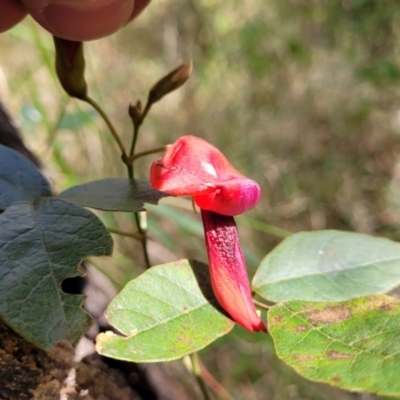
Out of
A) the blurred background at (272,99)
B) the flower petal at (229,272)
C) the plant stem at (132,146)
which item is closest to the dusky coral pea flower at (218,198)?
the flower petal at (229,272)

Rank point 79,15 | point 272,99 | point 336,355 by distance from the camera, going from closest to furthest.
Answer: point 336,355 < point 79,15 < point 272,99

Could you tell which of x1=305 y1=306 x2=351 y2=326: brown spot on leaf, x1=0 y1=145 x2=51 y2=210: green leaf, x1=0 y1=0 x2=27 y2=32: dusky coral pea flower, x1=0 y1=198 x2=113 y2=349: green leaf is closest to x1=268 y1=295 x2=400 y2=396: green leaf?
x1=305 y1=306 x2=351 y2=326: brown spot on leaf

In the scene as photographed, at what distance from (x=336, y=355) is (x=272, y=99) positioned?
2.28 m

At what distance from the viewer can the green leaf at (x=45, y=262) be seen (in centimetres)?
33

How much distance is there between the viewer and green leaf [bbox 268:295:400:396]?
295 millimetres

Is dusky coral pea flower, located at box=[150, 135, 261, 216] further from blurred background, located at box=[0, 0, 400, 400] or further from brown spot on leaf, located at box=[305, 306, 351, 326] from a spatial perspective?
blurred background, located at box=[0, 0, 400, 400]

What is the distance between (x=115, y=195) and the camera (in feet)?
1.59

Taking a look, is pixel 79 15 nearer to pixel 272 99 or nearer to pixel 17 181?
pixel 17 181

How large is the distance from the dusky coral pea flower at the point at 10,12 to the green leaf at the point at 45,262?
205 mm

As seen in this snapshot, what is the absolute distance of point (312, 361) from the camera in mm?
321

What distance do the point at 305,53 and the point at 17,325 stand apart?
2.42 meters

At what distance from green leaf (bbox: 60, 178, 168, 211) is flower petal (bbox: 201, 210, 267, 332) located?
7 centimetres

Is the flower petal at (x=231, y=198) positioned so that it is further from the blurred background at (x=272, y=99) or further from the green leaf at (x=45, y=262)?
the blurred background at (x=272, y=99)

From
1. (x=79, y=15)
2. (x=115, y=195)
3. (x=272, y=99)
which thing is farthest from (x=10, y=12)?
(x=272, y=99)
